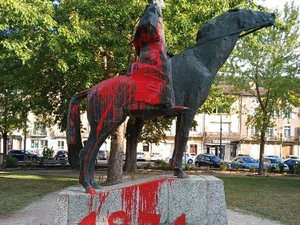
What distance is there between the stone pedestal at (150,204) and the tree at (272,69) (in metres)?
22.6

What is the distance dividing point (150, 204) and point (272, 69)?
2428cm

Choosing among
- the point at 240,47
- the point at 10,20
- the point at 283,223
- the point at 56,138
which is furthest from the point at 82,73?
the point at 56,138

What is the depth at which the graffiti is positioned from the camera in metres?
6.74

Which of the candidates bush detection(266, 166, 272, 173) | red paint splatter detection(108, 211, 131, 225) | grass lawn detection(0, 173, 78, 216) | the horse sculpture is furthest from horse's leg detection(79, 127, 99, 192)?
bush detection(266, 166, 272, 173)

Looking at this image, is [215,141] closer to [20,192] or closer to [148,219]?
[20,192]

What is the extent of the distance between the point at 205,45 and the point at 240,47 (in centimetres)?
2251

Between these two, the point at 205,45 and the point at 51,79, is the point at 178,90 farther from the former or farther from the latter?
the point at 51,79

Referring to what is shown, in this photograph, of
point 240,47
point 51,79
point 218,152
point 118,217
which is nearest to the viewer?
point 118,217

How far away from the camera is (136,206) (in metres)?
6.82

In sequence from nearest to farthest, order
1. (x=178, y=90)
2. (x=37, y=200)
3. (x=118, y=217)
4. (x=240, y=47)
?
1. (x=118, y=217)
2. (x=178, y=90)
3. (x=37, y=200)
4. (x=240, y=47)

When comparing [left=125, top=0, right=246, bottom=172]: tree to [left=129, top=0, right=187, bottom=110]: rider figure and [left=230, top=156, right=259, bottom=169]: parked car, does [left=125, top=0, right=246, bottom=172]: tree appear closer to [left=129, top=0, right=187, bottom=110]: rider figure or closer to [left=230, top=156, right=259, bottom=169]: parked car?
[left=129, top=0, right=187, bottom=110]: rider figure

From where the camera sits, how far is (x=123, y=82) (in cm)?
695

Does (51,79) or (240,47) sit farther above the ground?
(240,47)

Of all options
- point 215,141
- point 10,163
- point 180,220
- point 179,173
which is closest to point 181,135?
point 179,173
